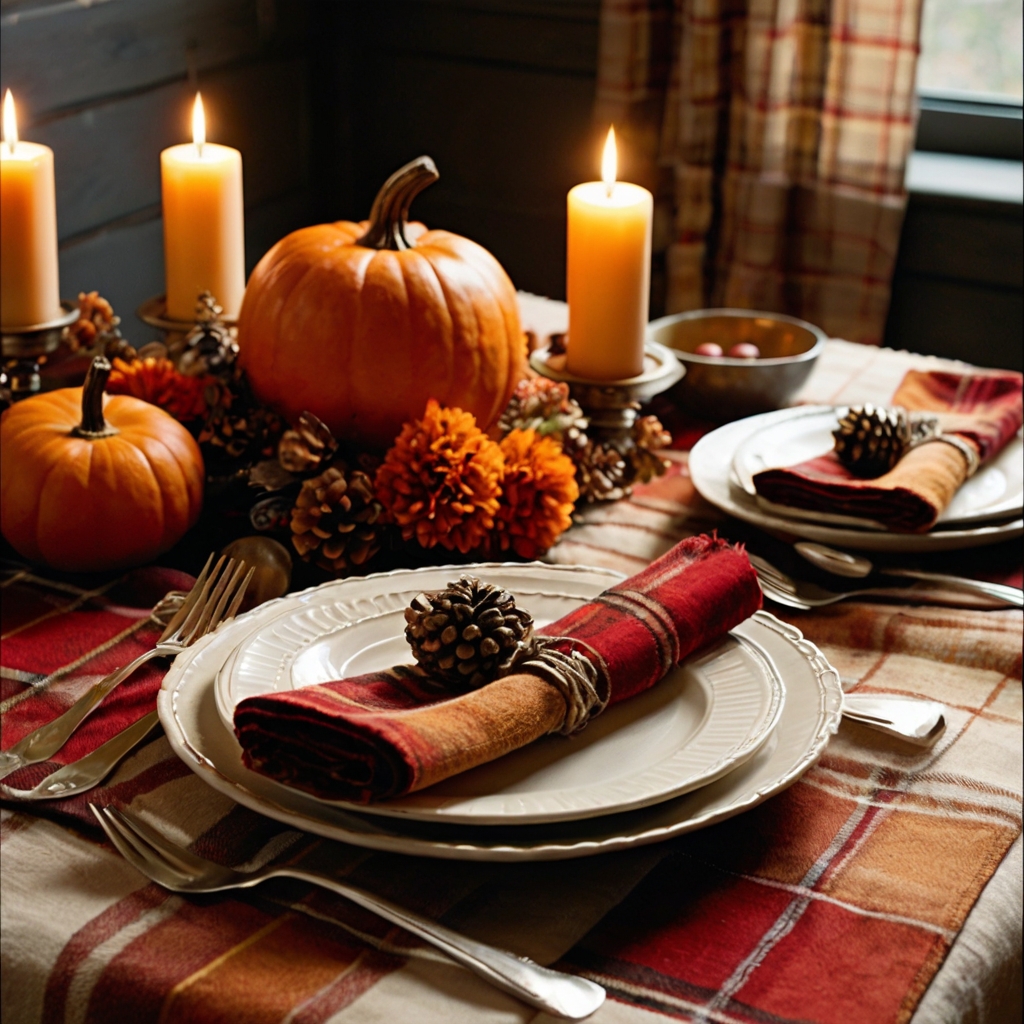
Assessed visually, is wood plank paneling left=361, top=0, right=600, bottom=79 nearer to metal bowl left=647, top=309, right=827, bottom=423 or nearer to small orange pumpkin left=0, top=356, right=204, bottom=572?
metal bowl left=647, top=309, right=827, bottom=423

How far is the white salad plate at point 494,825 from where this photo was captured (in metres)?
→ 0.56

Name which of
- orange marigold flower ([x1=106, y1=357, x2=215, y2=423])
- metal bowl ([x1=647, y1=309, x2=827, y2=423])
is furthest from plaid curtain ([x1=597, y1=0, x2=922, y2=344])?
orange marigold flower ([x1=106, y1=357, x2=215, y2=423])

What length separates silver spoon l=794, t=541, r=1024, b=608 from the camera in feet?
2.98

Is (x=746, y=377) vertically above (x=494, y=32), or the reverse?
(x=494, y=32)

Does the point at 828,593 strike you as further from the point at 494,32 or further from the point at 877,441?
the point at 494,32

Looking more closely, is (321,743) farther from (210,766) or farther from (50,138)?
(50,138)

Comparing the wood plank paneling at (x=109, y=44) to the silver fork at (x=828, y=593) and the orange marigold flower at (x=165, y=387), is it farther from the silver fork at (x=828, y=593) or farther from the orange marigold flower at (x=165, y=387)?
the silver fork at (x=828, y=593)

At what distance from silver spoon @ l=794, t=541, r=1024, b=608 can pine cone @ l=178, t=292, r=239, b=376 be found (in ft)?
1.58

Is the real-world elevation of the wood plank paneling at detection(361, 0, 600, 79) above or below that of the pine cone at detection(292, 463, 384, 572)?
above

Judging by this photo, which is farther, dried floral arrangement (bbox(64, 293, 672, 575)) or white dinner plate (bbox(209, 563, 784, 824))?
dried floral arrangement (bbox(64, 293, 672, 575))

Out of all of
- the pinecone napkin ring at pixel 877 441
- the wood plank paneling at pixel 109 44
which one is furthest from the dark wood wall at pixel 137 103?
the pinecone napkin ring at pixel 877 441

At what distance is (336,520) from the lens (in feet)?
2.91

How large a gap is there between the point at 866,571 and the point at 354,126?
275 cm

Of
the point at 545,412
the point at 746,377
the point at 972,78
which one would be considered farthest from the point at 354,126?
the point at 545,412
